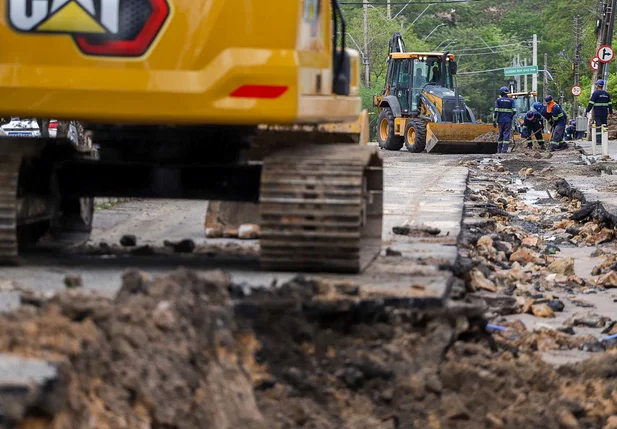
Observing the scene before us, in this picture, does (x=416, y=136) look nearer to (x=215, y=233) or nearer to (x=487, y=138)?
(x=487, y=138)

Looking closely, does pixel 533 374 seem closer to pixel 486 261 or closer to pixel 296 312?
pixel 296 312

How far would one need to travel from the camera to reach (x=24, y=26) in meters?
7.46

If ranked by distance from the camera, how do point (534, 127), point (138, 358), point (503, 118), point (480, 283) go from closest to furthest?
1. point (138, 358)
2. point (480, 283)
3. point (503, 118)
4. point (534, 127)

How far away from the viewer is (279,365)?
555cm

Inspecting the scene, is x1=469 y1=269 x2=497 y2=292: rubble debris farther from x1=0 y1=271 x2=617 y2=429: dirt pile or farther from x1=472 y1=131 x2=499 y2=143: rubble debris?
x1=472 y1=131 x2=499 y2=143: rubble debris

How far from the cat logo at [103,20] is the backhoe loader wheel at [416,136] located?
25.7 metres

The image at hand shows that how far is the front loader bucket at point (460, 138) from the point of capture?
32.5 meters

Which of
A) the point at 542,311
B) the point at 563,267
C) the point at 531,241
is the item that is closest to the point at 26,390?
the point at 542,311

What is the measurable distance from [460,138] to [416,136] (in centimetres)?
118

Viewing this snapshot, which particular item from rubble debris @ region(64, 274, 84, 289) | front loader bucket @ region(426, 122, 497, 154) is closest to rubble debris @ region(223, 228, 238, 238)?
rubble debris @ region(64, 274, 84, 289)

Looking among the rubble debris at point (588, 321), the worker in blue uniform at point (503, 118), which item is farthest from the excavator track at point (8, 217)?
the worker in blue uniform at point (503, 118)

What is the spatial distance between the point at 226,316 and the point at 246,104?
2201mm

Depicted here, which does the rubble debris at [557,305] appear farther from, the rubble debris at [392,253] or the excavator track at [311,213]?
the excavator track at [311,213]

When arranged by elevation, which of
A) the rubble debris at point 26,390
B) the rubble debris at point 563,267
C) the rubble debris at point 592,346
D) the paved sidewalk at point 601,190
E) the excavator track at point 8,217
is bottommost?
the rubble debris at point 592,346
